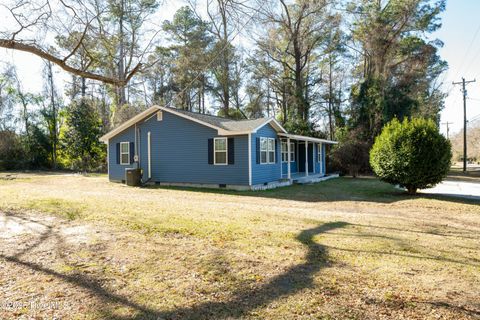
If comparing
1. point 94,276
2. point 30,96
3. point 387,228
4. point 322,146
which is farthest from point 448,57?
point 30,96

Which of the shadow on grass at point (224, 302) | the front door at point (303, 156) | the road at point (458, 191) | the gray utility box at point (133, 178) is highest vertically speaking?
the front door at point (303, 156)

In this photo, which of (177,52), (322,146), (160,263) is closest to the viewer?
(160,263)

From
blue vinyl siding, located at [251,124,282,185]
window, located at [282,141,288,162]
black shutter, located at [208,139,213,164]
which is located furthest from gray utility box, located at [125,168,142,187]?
window, located at [282,141,288,162]

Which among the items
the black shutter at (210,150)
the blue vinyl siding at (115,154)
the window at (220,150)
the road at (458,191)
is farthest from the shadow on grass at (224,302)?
the blue vinyl siding at (115,154)

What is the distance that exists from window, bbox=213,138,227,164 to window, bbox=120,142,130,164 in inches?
216

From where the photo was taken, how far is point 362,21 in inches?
1029

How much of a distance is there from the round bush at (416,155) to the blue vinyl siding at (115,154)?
1224cm

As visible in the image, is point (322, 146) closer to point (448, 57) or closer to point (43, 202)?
point (448, 57)

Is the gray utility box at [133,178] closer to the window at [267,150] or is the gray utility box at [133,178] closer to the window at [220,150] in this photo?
the window at [220,150]

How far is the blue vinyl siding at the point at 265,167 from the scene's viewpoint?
14031 millimetres

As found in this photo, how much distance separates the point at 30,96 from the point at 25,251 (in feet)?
104

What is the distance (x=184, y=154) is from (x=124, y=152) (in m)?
4.17

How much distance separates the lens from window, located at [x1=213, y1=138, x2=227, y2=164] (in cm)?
1431

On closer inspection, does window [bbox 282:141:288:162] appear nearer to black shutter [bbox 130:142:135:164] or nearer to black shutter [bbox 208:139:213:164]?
black shutter [bbox 208:139:213:164]
